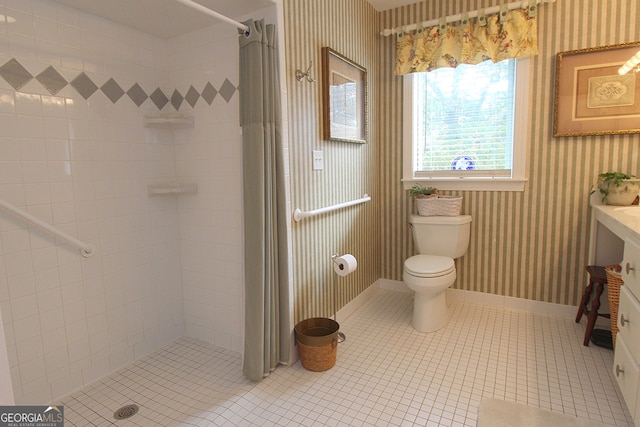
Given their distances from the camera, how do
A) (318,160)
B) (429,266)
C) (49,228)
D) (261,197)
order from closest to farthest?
(49,228) < (261,197) < (318,160) < (429,266)

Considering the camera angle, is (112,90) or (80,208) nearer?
(80,208)

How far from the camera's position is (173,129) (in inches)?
93.8

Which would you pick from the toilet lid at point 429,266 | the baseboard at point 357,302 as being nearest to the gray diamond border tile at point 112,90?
the baseboard at point 357,302

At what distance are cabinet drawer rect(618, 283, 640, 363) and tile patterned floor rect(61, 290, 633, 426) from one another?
40cm

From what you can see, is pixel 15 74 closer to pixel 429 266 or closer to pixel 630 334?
pixel 429 266

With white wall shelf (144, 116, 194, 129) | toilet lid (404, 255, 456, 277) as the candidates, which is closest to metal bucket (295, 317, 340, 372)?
toilet lid (404, 255, 456, 277)

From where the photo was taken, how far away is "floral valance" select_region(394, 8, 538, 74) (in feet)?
8.15

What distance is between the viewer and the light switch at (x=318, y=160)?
229 cm

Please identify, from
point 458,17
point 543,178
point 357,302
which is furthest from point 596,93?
point 357,302

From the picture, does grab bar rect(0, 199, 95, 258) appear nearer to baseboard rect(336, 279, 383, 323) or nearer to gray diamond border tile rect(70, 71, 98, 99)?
gray diamond border tile rect(70, 71, 98, 99)

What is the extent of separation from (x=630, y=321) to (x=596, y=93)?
5.24 ft

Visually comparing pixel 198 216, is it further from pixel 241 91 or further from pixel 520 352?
pixel 520 352

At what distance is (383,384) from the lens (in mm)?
1938

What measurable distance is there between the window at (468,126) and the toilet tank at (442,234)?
1.04 feet
